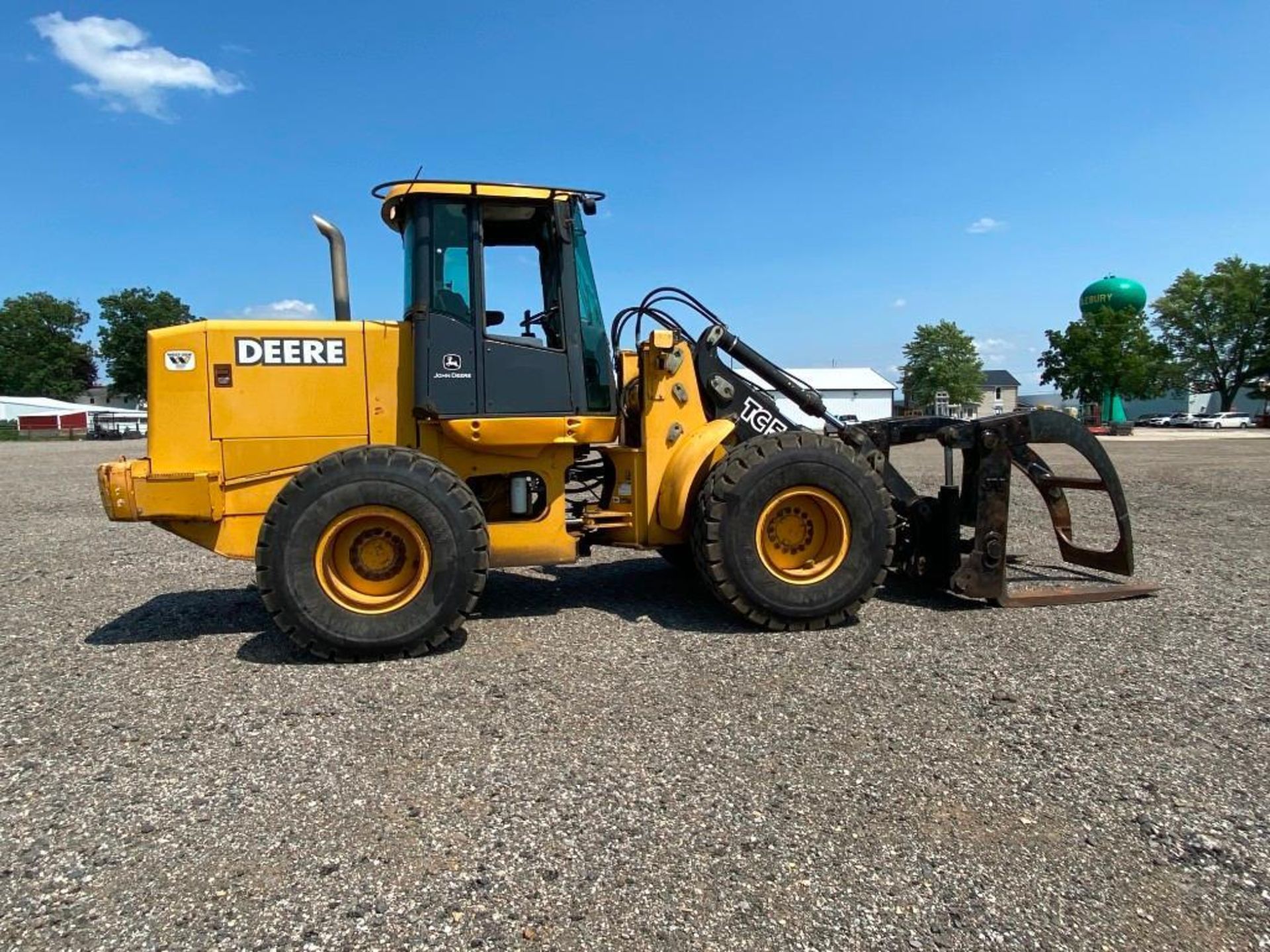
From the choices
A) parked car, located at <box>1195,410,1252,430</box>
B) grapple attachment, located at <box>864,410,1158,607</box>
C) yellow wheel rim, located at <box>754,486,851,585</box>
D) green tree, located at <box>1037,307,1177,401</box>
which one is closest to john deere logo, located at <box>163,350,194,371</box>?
yellow wheel rim, located at <box>754,486,851,585</box>

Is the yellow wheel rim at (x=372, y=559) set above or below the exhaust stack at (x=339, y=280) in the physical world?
below

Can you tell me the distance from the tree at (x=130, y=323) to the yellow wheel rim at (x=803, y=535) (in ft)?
274

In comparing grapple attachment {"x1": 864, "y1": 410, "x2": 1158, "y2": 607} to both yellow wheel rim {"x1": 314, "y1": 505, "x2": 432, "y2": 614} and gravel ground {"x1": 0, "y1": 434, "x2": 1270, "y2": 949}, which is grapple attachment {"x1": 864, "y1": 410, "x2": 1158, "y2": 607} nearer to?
gravel ground {"x1": 0, "y1": 434, "x2": 1270, "y2": 949}

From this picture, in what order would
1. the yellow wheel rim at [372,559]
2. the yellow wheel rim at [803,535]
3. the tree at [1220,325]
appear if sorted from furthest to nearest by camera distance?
the tree at [1220,325], the yellow wheel rim at [803,535], the yellow wheel rim at [372,559]

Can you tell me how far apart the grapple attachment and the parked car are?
212 feet

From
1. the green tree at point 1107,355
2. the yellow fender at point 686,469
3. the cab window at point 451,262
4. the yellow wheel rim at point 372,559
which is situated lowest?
the yellow wheel rim at point 372,559

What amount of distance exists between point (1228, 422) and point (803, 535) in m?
70.2

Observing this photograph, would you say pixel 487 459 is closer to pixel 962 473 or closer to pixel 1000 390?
pixel 962 473

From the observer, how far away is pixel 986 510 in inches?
223

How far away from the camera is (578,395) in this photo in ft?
17.8

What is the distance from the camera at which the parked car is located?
6000 cm

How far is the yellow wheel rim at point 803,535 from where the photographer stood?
17.5 feet

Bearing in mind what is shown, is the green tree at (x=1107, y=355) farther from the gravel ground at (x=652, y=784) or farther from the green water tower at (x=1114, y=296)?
the gravel ground at (x=652, y=784)

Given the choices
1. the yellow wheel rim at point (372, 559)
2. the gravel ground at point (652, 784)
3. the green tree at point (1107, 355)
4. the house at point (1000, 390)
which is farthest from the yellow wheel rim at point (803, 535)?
the house at point (1000, 390)
